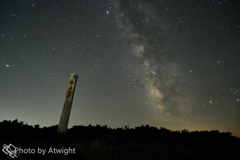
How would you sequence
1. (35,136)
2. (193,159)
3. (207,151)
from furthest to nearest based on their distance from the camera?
(35,136)
(207,151)
(193,159)

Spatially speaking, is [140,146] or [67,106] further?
[67,106]

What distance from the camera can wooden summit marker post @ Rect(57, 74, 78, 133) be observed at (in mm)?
7230

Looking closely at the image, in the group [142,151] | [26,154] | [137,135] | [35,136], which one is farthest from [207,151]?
[35,136]

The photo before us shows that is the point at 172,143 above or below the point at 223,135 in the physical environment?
below

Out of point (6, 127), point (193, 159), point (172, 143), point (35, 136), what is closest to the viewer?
point (193, 159)

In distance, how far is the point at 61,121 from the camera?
736 cm

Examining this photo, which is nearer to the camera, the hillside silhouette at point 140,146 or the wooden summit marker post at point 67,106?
the hillside silhouette at point 140,146

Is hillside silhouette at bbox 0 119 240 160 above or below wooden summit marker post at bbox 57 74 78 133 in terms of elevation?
below

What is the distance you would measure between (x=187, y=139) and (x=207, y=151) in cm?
131

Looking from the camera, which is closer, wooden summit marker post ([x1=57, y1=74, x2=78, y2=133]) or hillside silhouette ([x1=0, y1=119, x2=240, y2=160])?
hillside silhouette ([x1=0, y1=119, x2=240, y2=160])

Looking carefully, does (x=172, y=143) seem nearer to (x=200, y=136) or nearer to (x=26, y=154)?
(x=200, y=136)

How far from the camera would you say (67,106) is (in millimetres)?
7664

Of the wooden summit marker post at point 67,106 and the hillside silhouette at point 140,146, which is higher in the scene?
the wooden summit marker post at point 67,106

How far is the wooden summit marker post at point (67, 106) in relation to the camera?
7.23m
